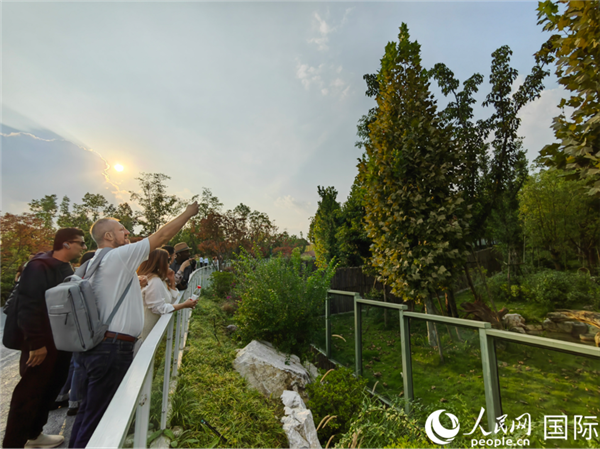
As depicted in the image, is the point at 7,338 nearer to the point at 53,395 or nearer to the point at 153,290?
the point at 53,395

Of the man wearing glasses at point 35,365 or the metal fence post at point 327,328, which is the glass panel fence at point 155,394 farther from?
the metal fence post at point 327,328

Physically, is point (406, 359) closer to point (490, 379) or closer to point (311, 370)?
point (490, 379)

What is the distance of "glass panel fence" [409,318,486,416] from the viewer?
2.90m

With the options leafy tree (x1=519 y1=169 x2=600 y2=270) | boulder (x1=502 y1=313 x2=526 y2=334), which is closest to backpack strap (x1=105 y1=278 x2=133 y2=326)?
boulder (x1=502 y1=313 x2=526 y2=334)

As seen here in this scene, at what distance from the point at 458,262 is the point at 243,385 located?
412 cm

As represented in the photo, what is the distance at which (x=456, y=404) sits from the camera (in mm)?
3012

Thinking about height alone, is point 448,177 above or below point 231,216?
below

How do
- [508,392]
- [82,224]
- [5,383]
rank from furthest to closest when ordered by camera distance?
[82,224] → [5,383] → [508,392]

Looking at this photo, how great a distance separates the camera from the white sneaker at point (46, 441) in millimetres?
2581

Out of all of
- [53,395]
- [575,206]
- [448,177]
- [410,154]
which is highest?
[575,206]

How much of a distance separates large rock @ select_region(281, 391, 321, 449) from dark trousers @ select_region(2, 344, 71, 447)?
7.80 ft

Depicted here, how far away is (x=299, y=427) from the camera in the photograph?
316cm

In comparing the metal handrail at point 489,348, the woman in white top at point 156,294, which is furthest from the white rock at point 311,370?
the woman in white top at point 156,294

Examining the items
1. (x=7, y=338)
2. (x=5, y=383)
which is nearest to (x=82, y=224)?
(x=5, y=383)
